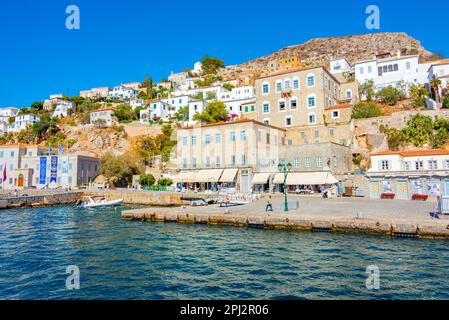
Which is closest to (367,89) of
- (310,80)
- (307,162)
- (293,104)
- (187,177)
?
(310,80)

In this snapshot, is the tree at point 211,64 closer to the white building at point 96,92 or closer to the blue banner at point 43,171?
the white building at point 96,92

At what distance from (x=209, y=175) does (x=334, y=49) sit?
385ft

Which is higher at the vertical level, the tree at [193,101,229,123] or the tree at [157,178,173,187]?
the tree at [193,101,229,123]

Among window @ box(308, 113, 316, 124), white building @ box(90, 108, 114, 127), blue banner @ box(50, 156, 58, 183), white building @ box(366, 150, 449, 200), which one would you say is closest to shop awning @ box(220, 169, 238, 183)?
window @ box(308, 113, 316, 124)

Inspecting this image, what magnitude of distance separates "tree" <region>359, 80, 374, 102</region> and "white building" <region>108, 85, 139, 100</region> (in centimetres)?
8641

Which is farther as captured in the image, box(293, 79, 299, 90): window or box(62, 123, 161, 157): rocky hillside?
box(62, 123, 161, 157): rocky hillside

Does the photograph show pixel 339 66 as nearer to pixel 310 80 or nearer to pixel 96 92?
pixel 310 80

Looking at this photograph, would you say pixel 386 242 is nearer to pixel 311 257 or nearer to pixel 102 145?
pixel 311 257

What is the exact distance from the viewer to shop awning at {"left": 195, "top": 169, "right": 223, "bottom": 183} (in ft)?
134

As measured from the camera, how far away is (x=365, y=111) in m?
46.1

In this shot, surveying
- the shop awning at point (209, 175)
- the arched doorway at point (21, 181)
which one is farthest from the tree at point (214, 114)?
the arched doorway at point (21, 181)

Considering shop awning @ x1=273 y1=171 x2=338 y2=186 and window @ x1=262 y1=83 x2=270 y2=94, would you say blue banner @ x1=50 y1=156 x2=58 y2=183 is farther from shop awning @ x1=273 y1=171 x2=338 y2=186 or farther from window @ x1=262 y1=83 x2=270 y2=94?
shop awning @ x1=273 y1=171 x2=338 y2=186
